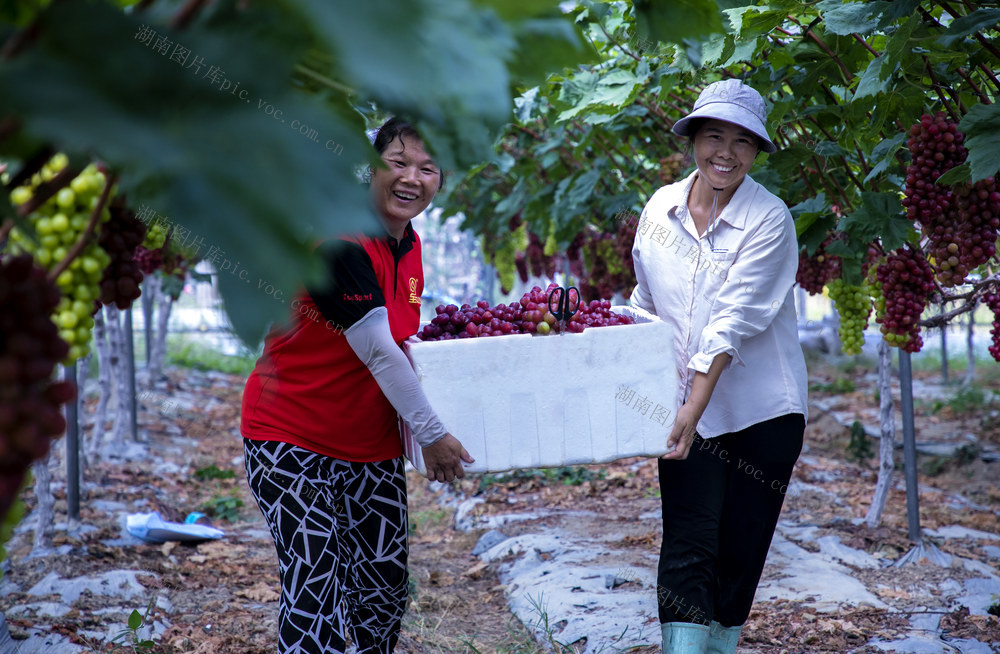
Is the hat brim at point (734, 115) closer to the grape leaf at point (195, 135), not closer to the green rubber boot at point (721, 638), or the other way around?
the green rubber boot at point (721, 638)

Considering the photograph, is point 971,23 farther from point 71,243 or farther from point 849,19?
point 71,243

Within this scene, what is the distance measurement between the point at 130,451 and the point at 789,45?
6234mm

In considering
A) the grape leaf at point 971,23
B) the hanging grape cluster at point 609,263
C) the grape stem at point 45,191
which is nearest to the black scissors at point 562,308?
the grape leaf at point 971,23

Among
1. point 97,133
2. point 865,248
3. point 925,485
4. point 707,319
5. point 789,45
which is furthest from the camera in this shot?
point 925,485

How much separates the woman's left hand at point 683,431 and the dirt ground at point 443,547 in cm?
124

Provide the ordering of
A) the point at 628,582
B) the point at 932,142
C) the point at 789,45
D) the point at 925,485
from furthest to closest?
the point at 925,485
the point at 628,582
the point at 789,45
the point at 932,142

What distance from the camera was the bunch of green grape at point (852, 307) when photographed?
3682 mm

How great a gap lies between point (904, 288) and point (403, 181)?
77.9 inches

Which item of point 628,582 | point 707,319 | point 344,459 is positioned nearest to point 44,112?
point 344,459

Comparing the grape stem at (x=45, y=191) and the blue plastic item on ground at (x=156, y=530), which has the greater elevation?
the grape stem at (x=45, y=191)

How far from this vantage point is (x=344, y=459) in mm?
2326

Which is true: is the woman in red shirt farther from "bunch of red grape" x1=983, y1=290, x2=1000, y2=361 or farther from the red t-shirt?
"bunch of red grape" x1=983, y1=290, x2=1000, y2=361

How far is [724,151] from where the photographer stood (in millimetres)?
2477

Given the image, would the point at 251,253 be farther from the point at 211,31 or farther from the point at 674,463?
the point at 674,463
